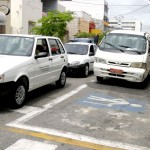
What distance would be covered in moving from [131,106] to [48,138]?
3.61 metres

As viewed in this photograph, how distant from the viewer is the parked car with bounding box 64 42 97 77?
539 inches

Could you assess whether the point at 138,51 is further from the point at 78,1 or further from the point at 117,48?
the point at 78,1

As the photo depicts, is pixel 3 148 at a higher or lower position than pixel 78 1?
lower

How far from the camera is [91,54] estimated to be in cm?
1504

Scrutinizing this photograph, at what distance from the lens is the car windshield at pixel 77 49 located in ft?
48.5

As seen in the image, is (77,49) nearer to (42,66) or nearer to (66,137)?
(42,66)

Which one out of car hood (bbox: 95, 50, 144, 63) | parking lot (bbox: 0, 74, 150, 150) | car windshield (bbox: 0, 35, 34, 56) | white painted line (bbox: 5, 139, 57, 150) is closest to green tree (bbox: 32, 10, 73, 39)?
car hood (bbox: 95, 50, 144, 63)

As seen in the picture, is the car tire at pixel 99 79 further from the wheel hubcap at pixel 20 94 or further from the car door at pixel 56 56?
the wheel hubcap at pixel 20 94

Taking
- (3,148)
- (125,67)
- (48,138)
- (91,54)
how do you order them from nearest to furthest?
Result: 1. (3,148)
2. (48,138)
3. (125,67)
4. (91,54)

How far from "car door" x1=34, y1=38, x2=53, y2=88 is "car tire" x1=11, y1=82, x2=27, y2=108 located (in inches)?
29.1

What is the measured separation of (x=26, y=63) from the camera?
25.7 ft

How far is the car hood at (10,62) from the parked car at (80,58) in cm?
580

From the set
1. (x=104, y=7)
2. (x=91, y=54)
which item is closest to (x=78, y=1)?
(x=104, y=7)

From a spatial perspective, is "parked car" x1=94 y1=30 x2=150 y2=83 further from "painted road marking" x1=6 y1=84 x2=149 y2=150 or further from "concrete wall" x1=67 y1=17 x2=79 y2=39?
"concrete wall" x1=67 y1=17 x2=79 y2=39
